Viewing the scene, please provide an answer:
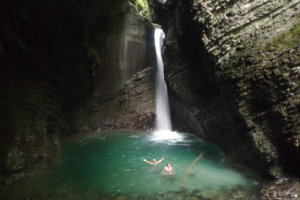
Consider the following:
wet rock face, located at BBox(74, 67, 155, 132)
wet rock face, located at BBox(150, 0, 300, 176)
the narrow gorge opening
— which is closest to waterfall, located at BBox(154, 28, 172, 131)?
wet rock face, located at BBox(74, 67, 155, 132)

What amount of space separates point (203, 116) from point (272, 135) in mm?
4861

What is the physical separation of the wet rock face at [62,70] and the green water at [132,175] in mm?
1171

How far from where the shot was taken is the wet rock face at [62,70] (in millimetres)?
7641

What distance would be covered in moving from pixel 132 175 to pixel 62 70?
24.4 ft

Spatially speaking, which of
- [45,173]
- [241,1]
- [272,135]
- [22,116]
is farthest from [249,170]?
[22,116]

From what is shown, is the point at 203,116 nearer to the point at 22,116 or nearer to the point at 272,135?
the point at 272,135

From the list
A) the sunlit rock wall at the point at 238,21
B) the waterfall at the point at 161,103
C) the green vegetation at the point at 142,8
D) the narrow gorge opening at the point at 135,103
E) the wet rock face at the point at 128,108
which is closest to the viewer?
the narrow gorge opening at the point at 135,103

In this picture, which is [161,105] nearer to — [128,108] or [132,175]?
[128,108]

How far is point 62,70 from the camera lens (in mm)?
11578

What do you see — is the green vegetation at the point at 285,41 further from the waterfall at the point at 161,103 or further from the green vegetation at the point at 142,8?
the green vegetation at the point at 142,8

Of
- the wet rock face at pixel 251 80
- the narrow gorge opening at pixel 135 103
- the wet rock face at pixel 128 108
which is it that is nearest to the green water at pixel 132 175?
the narrow gorge opening at pixel 135 103

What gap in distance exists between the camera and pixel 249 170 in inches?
277

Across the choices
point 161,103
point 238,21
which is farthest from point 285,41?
point 161,103

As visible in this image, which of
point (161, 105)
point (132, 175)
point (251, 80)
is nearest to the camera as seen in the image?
point (251, 80)
